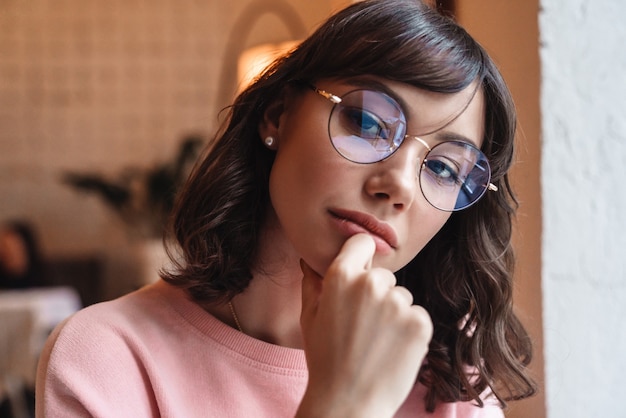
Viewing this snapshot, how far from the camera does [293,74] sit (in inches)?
34.2

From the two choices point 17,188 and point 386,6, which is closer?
point 386,6

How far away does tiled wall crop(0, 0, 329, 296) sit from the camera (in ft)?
14.3

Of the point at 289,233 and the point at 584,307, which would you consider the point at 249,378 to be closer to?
the point at 289,233

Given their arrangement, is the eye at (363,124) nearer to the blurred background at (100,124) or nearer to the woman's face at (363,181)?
Result: the woman's face at (363,181)

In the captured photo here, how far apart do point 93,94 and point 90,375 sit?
3.85 metres

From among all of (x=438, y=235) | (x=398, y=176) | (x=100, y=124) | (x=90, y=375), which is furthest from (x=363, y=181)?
(x=100, y=124)

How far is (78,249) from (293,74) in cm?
390

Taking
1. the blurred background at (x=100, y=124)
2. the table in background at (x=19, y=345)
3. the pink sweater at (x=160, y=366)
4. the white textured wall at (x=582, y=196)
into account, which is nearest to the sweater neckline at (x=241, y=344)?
the pink sweater at (x=160, y=366)

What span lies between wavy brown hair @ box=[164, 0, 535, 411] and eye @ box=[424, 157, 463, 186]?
0.08m

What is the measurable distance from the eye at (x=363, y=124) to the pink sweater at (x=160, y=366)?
33 centimetres

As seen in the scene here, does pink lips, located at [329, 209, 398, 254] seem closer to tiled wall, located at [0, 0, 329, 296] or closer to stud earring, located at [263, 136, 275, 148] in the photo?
stud earring, located at [263, 136, 275, 148]

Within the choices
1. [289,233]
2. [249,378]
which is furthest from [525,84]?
[249,378]

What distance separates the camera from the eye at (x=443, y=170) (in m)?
0.79

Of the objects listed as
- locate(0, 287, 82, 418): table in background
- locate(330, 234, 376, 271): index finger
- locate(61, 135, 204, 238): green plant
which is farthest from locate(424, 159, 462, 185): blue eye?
locate(61, 135, 204, 238): green plant
